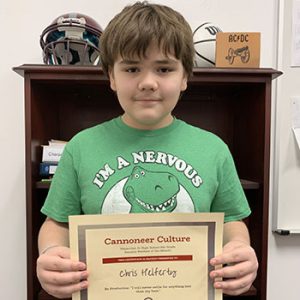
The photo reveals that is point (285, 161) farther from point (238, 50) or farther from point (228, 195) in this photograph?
point (228, 195)

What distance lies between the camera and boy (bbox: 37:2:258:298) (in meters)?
0.70

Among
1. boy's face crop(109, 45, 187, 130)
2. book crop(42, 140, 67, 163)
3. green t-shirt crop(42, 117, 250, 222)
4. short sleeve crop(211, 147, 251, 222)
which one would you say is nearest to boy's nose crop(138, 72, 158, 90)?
boy's face crop(109, 45, 187, 130)

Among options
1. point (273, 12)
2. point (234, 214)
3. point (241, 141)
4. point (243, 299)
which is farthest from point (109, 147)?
point (273, 12)

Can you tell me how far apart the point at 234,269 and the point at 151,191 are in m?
0.23

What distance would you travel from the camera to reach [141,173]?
0.78 meters

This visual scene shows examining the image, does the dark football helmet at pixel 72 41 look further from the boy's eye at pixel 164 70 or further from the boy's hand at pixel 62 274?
the boy's hand at pixel 62 274

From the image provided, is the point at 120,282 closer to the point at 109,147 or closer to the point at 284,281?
the point at 109,147

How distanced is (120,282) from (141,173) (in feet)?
0.74

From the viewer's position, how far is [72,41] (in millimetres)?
1099

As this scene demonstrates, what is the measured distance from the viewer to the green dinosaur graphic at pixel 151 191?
0.77m

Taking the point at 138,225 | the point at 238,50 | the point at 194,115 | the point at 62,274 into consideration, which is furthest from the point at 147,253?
the point at 194,115

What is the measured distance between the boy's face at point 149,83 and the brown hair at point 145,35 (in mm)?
14

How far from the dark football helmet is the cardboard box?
1.22 feet

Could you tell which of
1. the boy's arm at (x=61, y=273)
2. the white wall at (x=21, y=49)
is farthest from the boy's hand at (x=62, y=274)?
the white wall at (x=21, y=49)
